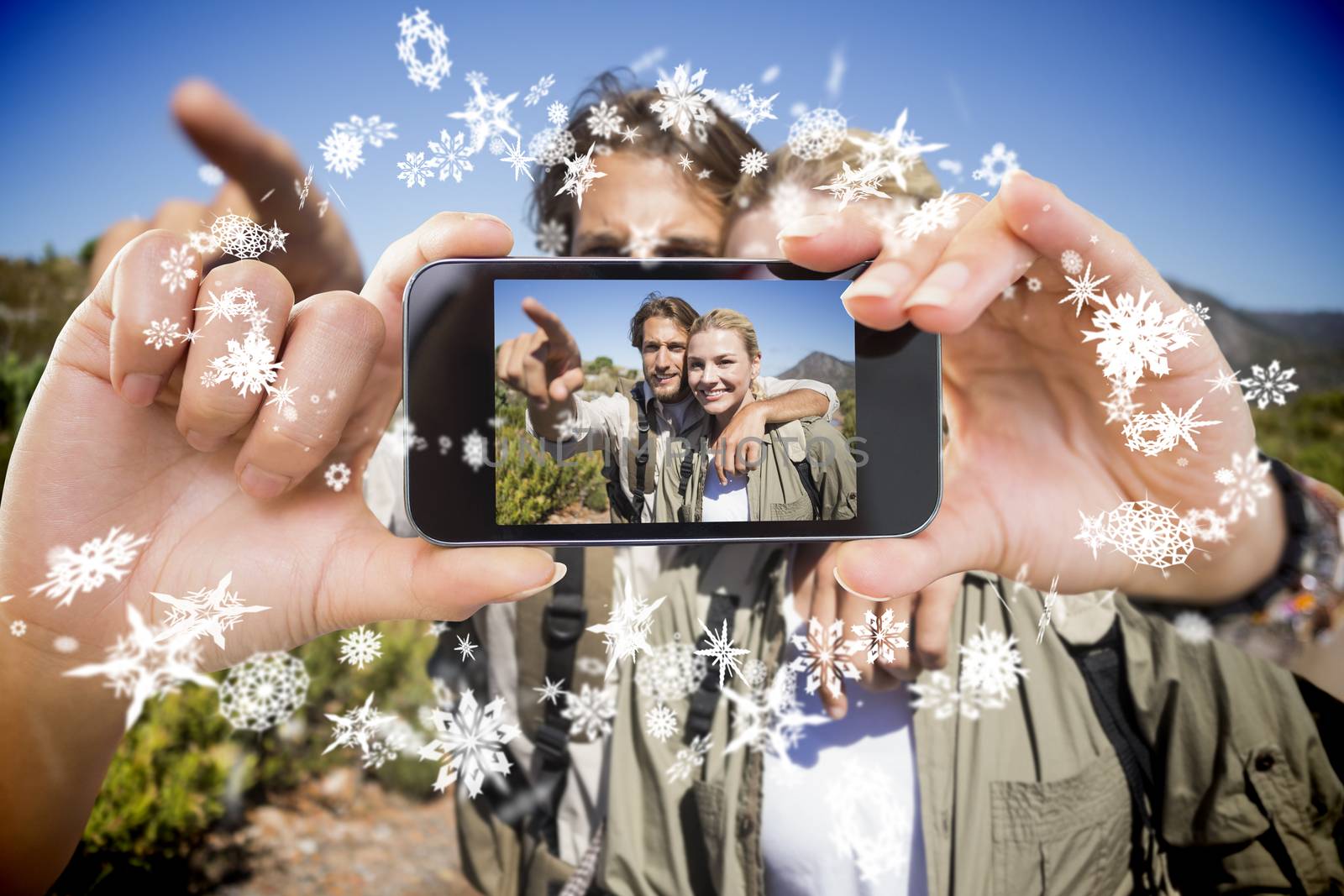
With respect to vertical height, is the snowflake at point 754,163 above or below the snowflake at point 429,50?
below

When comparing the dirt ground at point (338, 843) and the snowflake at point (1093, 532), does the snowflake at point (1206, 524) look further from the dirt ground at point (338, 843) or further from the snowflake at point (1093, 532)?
the dirt ground at point (338, 843)

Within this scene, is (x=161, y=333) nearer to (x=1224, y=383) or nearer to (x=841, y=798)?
(x=841, y=798)

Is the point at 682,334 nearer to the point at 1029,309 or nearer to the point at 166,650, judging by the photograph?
the point at 1029,309

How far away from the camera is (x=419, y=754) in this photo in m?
0.84

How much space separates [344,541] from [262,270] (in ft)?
0.84

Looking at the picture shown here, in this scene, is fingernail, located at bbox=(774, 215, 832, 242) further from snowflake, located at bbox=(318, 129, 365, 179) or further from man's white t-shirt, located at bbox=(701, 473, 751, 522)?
snowflake, located at bbox=(318, 129, 365, 179)

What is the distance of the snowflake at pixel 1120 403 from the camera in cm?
71

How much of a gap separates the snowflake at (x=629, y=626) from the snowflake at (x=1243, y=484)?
62 cm

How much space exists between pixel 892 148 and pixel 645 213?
0.94ft

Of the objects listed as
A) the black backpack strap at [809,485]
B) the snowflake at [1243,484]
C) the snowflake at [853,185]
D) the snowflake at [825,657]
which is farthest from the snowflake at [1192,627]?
the snowflake at [853,185]

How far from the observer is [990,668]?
85 centimetres

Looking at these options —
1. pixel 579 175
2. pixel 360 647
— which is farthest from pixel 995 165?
pixel 360 647

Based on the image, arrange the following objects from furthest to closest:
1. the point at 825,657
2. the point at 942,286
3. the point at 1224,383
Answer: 1. the point at 825,657
2. the point at 1224,383
3. the point at 942,286
